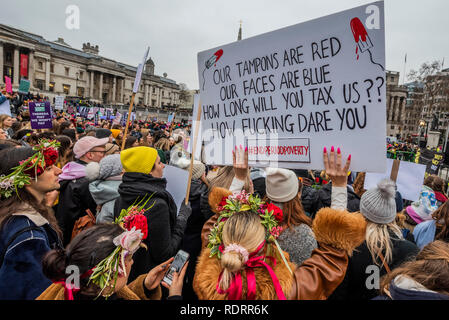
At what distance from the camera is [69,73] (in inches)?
2505

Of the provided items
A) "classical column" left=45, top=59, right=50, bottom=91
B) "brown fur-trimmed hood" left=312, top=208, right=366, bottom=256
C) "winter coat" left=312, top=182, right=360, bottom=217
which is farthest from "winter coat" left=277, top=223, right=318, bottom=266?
"classical column" left=45, top=59, right=50, bottom=91

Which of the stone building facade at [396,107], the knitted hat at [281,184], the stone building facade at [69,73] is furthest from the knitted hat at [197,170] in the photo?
the stone building facade at [396,107]

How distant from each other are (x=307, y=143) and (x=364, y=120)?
38 cm

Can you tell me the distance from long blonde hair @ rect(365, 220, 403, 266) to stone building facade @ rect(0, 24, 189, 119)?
141 feet

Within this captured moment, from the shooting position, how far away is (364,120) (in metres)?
1.66

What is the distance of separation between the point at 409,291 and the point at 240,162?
1288 millimetres

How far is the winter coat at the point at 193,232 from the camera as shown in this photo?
2820 millimetres

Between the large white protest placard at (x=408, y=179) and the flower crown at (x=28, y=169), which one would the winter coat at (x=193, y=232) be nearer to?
the flower crown at (x=28, y=169)

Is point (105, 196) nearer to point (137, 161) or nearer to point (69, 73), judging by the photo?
point (137, 161)

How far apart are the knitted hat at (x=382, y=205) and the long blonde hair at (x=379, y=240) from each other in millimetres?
47

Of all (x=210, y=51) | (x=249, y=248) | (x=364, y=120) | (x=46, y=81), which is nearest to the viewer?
(x=249, y=248)

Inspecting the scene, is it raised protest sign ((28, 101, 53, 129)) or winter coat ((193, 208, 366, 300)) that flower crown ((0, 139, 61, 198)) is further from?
raised protest sign ((28, 101, 53, 129))
